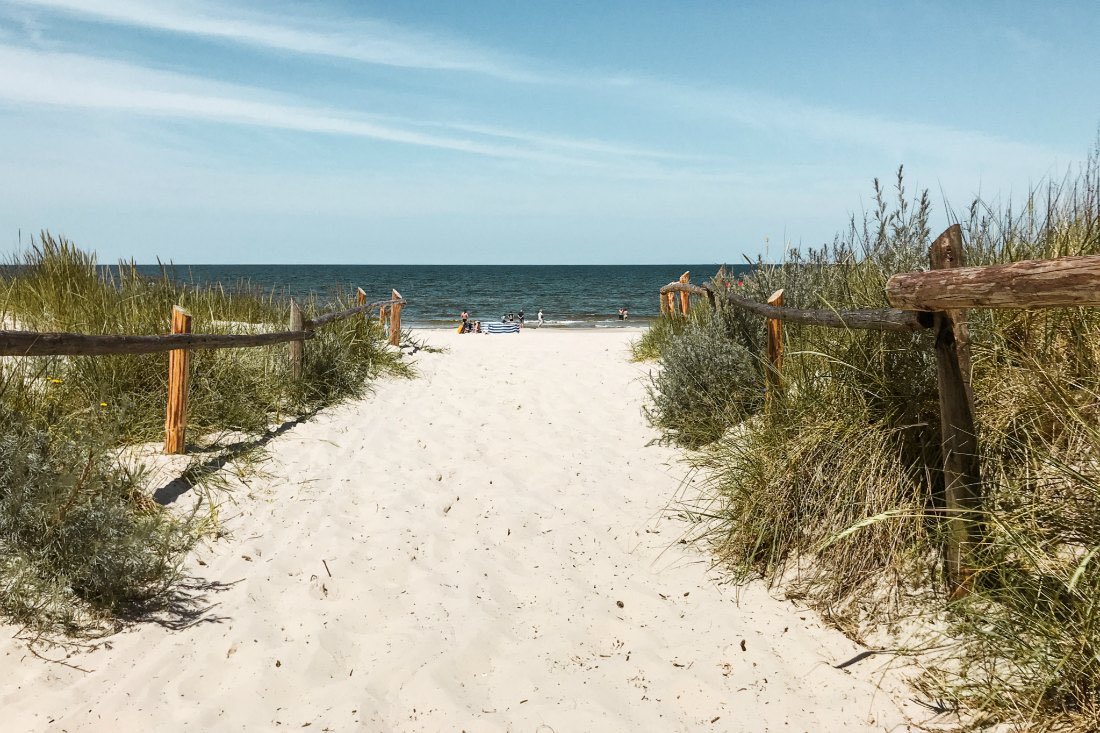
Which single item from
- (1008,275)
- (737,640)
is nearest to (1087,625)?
(1008,275)

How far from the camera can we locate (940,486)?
11.7 ft

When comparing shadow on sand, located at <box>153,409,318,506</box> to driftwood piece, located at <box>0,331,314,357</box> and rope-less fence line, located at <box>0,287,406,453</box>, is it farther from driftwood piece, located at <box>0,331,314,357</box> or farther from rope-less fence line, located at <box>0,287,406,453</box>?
driftwood piece, located at <box>0,331,314,357</box>

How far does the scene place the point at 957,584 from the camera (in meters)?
3.23

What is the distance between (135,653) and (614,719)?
2.03 metres

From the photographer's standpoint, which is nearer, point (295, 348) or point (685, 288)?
point (295, 348)

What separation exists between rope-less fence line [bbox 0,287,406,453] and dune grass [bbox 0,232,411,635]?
28cm

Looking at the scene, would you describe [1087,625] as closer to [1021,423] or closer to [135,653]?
[1021,423]

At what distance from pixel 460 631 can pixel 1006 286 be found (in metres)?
2.69

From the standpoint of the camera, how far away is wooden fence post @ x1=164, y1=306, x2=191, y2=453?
17.4ft

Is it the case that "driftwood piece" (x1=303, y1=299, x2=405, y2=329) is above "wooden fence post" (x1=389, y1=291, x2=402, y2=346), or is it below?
above

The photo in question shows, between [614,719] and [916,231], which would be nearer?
[614,719]

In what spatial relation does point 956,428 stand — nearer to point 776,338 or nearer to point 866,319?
point 866,319

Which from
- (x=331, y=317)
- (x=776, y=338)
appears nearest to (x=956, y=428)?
(x=776, y=338)

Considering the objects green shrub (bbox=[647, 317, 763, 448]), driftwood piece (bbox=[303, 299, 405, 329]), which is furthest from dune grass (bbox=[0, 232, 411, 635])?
green shrub (bbox=[647, 317, 763, 448])
